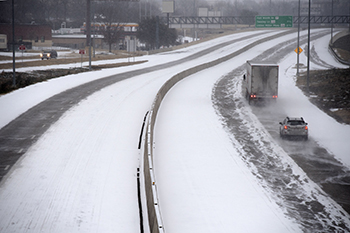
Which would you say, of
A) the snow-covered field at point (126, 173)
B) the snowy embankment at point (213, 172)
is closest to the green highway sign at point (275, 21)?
the snowy embankment at point (213, 172)

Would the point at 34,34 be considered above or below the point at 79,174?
above

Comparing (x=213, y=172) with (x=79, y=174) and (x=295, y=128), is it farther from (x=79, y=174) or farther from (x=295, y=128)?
(x=295, y=128)

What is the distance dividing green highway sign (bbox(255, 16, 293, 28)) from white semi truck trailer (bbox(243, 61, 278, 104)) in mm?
58602

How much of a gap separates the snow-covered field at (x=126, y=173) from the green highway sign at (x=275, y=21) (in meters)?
57.1

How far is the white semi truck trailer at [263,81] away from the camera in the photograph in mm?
35031

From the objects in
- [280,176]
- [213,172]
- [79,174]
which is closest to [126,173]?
[79,174]

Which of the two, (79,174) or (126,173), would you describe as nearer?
(79,174)

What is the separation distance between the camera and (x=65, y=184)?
58.0ft

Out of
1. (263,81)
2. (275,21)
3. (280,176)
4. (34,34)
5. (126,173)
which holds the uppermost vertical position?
(275,21)

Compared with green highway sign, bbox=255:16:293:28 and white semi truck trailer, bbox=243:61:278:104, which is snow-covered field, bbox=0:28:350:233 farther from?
green highway sign, bbox=255:16:293:28

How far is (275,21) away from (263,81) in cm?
6009

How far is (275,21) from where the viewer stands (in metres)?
90.8

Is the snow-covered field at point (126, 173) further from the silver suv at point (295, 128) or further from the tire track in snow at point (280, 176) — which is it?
the silver suv at point (295, 128)

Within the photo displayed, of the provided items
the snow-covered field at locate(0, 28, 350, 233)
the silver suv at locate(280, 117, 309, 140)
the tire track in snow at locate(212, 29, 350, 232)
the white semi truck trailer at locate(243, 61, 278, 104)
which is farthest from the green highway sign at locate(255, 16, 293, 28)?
the silver suv at locate(280, 117, 309, 140)
